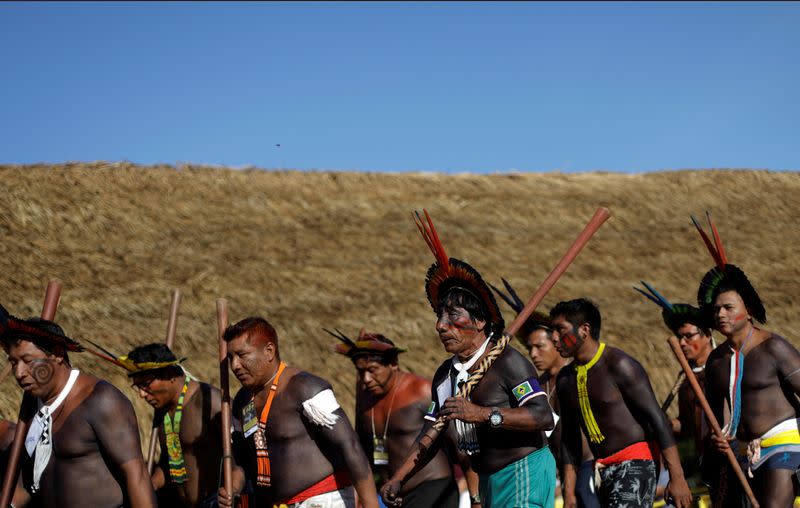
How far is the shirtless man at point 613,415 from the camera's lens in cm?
615

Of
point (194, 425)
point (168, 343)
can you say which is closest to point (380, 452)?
point (194, 425)

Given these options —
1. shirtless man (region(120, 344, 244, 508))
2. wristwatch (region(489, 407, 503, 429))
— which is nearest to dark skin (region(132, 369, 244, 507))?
shirtless man (region(120, 344, 244, 508))

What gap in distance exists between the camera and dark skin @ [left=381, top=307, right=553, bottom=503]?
4914 millimetres

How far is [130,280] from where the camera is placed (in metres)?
13.7

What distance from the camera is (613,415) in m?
6.30

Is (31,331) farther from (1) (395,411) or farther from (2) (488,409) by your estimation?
(1) (395,411)

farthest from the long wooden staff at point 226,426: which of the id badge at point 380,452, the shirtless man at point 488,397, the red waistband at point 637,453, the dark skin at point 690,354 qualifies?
the dark skin at point 690,354

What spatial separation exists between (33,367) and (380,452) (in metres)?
2.99

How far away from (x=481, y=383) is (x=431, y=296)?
0.66 m

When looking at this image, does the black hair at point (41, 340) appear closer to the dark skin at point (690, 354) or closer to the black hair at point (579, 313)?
the black hair at point (579, 313)

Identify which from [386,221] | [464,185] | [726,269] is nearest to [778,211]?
[464,185]

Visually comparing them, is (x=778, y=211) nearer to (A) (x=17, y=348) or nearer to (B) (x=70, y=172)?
(B) (x=70, y=172)

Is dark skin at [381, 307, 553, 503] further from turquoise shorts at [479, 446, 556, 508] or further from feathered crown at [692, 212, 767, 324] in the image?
feathered crown at [692, 212, 767, 324]

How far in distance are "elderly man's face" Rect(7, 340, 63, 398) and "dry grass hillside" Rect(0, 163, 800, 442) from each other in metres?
5.13
